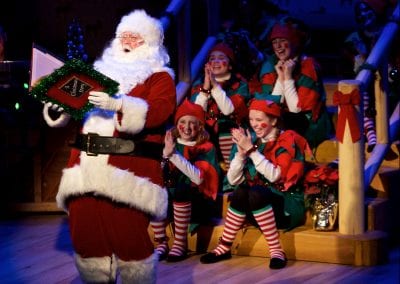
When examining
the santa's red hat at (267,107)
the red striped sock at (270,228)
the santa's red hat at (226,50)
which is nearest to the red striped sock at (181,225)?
the red striped sock at (270,228)

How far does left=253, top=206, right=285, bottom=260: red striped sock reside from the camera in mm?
5484

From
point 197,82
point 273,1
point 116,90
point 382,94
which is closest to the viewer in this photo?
point 116,90

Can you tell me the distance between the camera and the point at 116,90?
4168 mm

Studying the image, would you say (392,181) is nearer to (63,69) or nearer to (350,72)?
(350,72)

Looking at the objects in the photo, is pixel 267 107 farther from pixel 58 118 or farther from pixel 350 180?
pixel 58 118

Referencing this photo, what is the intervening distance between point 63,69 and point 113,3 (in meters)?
2.77

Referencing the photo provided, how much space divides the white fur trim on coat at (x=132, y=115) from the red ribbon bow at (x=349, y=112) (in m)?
1.61

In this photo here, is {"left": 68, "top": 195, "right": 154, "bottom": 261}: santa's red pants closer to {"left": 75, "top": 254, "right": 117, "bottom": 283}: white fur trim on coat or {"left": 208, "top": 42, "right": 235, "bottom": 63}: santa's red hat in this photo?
{"left": 75, "top": 254, "right": 117, "bottom": 283}: white fur trim on coat

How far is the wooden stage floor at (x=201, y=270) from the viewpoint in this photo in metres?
5.24

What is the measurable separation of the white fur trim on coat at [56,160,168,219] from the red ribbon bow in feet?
5.03

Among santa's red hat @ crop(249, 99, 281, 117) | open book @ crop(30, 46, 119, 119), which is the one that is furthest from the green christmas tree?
open book @ crop(30, 46, 119, 119)

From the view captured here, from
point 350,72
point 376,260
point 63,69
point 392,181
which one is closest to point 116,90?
point 63,69

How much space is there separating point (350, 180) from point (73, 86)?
6.48ft

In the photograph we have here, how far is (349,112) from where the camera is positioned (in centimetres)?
547
